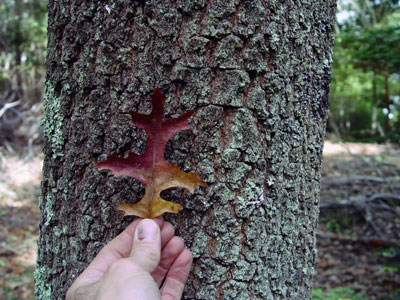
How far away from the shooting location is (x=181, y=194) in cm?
114

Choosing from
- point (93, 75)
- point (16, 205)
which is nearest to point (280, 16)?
point (93, 75)

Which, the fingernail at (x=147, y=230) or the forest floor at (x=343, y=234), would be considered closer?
the fingernail at (x=147, y=230)

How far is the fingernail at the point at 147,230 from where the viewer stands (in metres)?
1.04

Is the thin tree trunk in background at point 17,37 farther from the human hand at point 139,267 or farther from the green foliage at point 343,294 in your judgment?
the human hand at point 139,267

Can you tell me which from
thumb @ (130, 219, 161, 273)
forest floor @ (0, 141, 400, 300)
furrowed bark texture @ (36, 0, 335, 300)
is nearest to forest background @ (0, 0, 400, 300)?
forest floor @ (0, 141, 400, 300)

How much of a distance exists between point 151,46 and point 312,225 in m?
0.96

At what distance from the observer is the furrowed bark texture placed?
3.61ft

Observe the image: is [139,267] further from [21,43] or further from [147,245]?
[21,43]

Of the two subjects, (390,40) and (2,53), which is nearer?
(390,40)

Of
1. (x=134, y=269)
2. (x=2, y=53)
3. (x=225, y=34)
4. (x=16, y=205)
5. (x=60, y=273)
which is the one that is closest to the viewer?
(x=134, y=269)

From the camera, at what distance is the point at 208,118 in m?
1.11

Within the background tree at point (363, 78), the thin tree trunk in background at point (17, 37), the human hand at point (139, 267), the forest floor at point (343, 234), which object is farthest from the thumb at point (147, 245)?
the thin tree trunk in background at point (17, 37)

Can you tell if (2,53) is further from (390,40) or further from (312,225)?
(312,225)

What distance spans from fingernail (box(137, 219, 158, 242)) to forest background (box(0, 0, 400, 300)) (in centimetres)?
272
